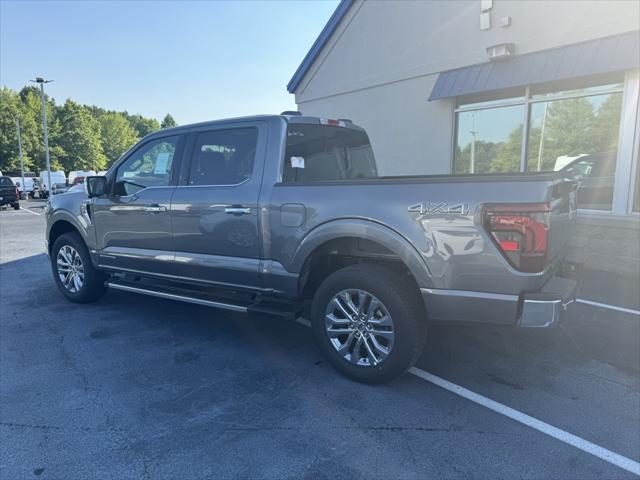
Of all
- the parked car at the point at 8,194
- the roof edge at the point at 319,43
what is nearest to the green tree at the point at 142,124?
the parked car at the point at 8,194

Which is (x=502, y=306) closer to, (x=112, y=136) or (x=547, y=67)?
(x=547, y=67)

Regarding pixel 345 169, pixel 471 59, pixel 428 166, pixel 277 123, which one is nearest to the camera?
pixel 277 123

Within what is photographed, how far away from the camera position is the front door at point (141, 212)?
176 inches

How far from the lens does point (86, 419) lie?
2.95 metres

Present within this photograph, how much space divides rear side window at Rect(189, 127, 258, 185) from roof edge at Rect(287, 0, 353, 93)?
7603 millimetres

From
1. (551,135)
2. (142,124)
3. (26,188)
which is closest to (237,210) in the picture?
(551,135)

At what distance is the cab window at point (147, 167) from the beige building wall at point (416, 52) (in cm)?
601

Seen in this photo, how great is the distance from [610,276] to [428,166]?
390cm

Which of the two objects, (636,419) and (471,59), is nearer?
(636,419)

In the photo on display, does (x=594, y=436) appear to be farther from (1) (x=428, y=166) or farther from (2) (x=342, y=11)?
(2) (x=342, y=11)

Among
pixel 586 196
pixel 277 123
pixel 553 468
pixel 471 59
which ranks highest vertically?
pixel 471 59

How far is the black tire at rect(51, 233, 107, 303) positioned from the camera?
5.34 meters

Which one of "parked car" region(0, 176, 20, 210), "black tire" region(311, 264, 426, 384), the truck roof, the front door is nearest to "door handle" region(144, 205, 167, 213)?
the front door

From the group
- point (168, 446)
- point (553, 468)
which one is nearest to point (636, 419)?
point (553, 468)
